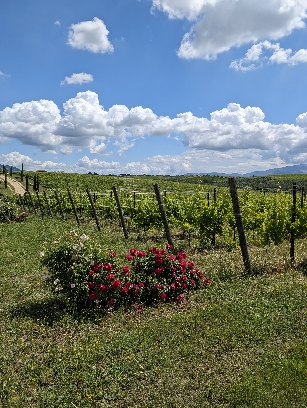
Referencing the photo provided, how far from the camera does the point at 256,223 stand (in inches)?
499

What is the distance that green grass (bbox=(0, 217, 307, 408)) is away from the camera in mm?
4020

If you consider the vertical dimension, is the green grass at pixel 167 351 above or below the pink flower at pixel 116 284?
below

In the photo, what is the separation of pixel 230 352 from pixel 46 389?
2.63 m

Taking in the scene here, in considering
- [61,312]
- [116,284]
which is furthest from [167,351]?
[61,312]

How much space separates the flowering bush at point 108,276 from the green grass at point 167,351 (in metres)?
0.36

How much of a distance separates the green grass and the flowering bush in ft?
1.19

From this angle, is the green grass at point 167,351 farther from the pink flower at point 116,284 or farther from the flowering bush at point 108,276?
the pink flower at point 116,284

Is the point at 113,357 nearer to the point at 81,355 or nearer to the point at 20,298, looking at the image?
the point at 81,355

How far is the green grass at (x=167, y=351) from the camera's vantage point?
158 inches

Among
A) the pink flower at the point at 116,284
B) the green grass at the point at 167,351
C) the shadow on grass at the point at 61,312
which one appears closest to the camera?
the green grass at the point at 167,351

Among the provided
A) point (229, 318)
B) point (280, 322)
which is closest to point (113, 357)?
point (229, 318)

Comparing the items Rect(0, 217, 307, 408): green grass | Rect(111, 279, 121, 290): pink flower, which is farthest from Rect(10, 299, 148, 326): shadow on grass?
Rect(111, 279, 121, 290): pink flower

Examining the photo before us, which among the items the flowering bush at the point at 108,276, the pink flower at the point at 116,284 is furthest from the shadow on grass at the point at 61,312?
the pink flower at the point at 116,284

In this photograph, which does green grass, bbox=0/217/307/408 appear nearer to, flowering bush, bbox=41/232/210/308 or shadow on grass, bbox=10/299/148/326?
shadow on grass, bbox=10/299/148/326
